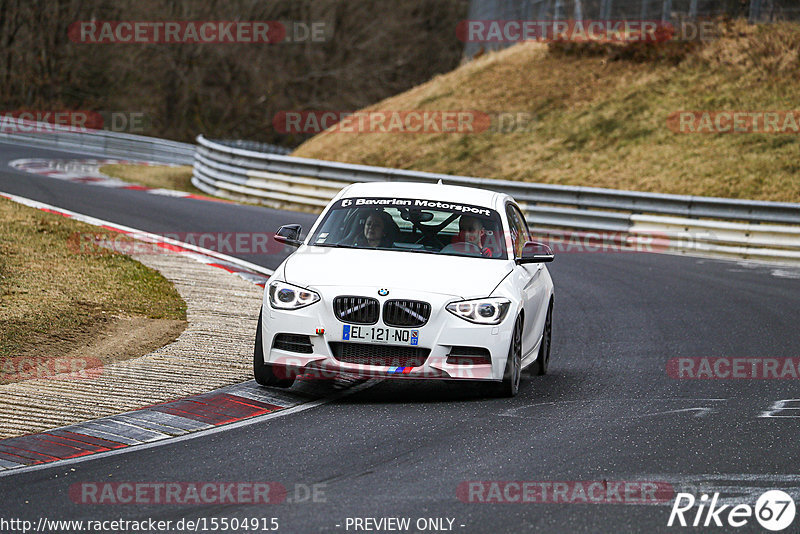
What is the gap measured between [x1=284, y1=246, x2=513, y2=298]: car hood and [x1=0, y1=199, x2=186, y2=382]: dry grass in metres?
2.13

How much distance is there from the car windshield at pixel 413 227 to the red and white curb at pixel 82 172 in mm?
15180

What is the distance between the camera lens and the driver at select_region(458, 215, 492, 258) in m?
9.45

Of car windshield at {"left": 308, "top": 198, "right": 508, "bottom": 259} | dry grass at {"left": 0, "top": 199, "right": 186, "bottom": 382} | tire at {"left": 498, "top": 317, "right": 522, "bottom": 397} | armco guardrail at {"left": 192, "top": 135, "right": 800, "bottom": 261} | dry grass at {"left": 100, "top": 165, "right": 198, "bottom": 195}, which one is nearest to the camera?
tire at {"left": 498, "top": 317, "right": 522, "bottom": 397}

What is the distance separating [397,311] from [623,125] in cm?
2264

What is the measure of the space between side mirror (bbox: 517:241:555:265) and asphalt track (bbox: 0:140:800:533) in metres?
1.02

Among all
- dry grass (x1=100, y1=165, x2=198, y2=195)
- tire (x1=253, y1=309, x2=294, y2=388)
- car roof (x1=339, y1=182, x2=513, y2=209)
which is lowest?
tire (x1=253, y1=309, x2=294, y2=388)

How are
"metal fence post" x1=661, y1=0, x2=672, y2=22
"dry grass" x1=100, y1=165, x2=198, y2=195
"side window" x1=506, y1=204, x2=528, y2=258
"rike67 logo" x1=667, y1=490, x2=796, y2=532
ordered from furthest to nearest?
"metal fence post" x1=661, y1=0, x2=672, y2=22 < "dry grass" x1=100, y1=165, x2=198, y2=195 < "side window" x1=506, y1=204, x2=528, y2=258 < "rike67 logo" x1=667, y1=490, x2=796, y2=532

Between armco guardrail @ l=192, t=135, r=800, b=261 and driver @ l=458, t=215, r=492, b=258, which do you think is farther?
armco guardrail @ l=192, t=135, r=800, b=261

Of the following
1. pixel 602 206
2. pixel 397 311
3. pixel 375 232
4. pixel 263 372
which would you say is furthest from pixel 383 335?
pixel 602 206

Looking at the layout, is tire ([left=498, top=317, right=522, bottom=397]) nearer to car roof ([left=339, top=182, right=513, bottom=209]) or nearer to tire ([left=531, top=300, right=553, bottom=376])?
tire ([left=531, top=300, right=553, bottom=376])

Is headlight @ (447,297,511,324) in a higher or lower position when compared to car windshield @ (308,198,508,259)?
lower

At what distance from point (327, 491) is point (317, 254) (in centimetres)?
326

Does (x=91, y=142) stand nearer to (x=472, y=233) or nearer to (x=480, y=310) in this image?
(x=472, y=233)

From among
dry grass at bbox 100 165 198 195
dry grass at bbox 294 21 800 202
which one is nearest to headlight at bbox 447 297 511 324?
dry grass at bbox 294 21 800 202
